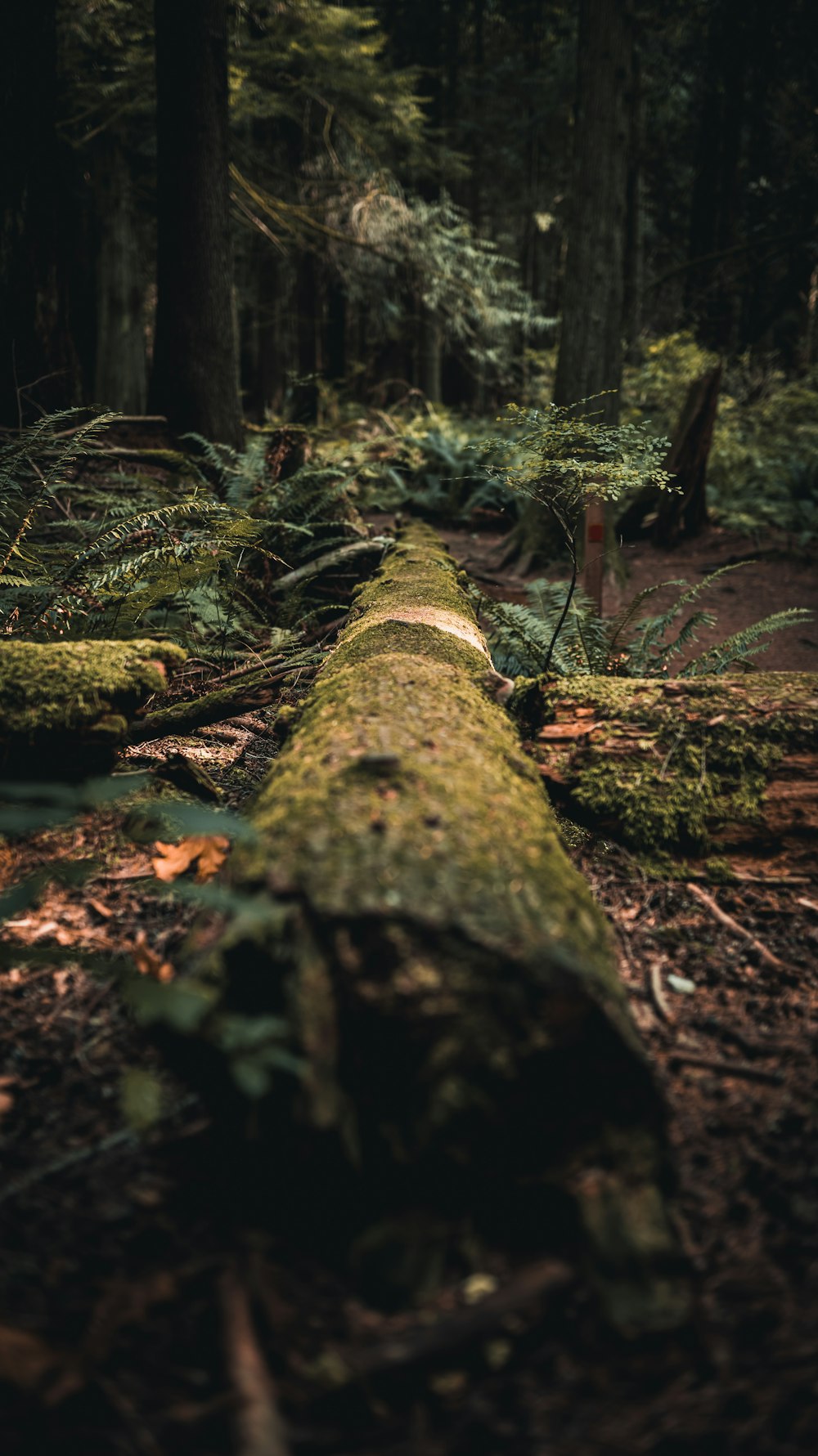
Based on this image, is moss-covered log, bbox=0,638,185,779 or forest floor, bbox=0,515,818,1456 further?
moss-covered log, bbox=0,638,185,779

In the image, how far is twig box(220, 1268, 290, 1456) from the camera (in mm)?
958

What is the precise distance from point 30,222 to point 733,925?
6677 millimetres

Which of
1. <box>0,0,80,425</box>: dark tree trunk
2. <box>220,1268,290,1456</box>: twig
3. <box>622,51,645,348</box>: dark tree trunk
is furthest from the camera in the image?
<box>622,51,645,348</box>: dark tree trunk

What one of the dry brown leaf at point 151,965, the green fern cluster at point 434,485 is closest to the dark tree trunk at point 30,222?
the green fern cluster at point 434,485

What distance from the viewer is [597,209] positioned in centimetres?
784

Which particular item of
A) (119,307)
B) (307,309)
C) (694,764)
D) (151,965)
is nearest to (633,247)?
(307,309)

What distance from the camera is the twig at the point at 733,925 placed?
2.06 m

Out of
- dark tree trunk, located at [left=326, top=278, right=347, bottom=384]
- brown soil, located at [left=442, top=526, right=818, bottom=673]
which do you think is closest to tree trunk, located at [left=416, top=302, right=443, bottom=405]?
dark tree trunk, located at [left=326, top=278, right=347, bottom=384]

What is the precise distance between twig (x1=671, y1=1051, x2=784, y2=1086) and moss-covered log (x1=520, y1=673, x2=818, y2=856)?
94 cm

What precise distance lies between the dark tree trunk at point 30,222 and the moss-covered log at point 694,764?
465cm

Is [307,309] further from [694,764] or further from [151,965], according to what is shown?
[151,965]

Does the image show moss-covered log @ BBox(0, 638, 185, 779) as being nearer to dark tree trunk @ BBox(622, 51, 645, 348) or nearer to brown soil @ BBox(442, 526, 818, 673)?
brown soil @ BBox(442, 526, 818, 673)

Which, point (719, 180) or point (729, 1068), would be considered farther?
point (719, 180)

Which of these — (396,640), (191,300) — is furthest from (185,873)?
(191,300)
